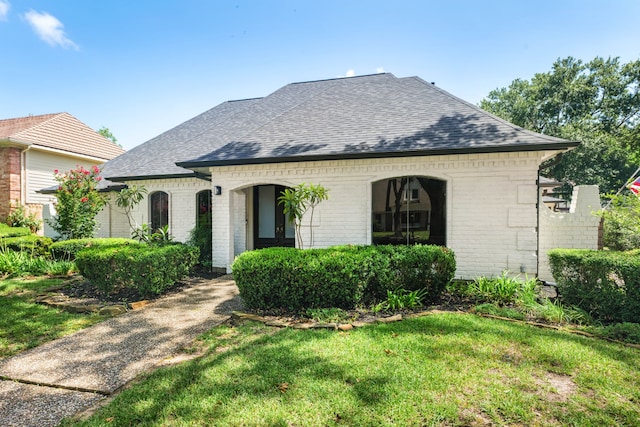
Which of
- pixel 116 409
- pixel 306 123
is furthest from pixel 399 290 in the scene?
pixel 306 123

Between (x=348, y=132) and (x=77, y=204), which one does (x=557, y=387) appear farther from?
(x=77, y=204)

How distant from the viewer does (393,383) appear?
309 cm

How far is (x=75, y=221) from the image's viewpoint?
35.3ft

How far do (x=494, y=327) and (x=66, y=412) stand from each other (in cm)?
526

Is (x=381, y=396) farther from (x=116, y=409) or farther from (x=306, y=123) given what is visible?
(x=306, y=123)

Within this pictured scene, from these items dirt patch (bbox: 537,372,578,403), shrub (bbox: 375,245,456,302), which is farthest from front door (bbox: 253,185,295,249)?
dirt patch (bbox: 537,372,578,403)

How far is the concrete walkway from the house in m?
3.82

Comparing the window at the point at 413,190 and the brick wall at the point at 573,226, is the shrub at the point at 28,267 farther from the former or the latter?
the brick wall at the point at 573,226

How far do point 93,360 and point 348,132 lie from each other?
743 centimetres

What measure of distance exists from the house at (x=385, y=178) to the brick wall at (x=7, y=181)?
29.1ft

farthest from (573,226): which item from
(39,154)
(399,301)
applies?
(39,154)

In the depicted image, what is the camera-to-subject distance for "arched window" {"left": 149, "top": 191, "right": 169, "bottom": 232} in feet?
38.0

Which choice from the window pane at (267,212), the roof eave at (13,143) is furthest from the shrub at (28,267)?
the roof eave at (13,143)

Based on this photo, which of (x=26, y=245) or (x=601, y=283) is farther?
(x=26, y=245)
